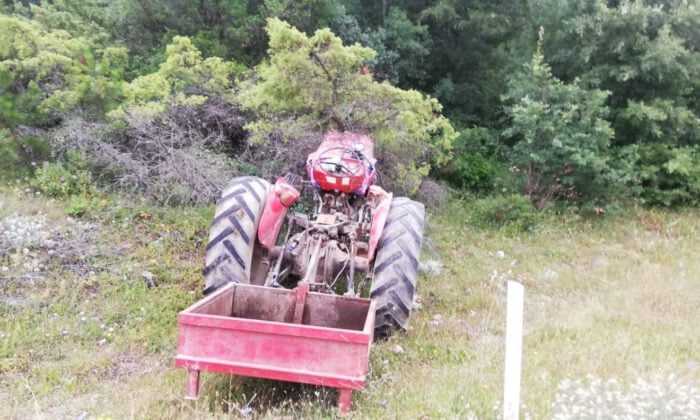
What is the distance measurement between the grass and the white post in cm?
33

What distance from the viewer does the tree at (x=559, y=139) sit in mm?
8430

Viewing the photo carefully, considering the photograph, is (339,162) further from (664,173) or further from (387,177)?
(664,173)

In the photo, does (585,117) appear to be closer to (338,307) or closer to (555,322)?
(555,322)

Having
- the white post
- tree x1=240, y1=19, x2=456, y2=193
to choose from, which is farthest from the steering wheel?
the white post

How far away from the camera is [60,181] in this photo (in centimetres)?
662

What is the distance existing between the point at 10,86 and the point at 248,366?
553 centimetres

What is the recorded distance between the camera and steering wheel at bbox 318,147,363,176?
5.01 m

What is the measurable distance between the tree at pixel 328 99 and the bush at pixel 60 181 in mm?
1997

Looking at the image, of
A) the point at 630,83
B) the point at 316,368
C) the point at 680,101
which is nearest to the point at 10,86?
the point at 316,368

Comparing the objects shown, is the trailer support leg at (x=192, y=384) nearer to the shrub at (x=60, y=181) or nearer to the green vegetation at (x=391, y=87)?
the green vegetation at (x=391, y=87)

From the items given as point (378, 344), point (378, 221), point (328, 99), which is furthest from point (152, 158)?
point (378, 344)

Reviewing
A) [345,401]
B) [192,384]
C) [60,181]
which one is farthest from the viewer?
[60,181]

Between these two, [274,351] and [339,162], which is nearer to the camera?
[274,351]

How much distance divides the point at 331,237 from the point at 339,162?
71 centimetres
